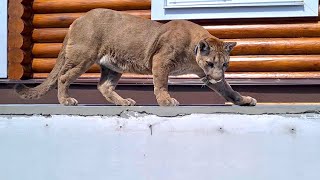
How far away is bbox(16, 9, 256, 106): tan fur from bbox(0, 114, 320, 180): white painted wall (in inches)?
36.7

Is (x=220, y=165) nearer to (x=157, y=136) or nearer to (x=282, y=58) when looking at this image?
(x=157, y=136)

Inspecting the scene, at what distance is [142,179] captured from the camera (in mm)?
3342

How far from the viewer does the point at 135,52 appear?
4.66m

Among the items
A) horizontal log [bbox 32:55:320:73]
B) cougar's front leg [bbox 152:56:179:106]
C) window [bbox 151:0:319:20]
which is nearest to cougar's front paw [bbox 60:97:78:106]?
cougar's front leg [bbox 152:56:179:106]

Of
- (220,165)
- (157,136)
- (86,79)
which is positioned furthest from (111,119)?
(86,79)

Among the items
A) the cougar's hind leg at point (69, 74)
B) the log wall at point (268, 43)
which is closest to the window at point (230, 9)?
the log wall at point (268, 43)

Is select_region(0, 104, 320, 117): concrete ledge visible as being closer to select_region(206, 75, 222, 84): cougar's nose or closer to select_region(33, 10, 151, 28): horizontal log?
select_region(206, 75, 222, 84): cougar's nose

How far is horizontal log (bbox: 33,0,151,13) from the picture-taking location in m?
6.82

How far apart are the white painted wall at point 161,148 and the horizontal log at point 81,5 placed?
345cm

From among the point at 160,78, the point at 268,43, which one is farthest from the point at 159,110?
the point at 268,43

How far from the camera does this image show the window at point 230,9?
20.8ft

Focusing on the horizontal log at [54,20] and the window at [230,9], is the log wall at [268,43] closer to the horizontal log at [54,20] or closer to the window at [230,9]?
the window at [230,9]

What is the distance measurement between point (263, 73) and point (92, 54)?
106 inches

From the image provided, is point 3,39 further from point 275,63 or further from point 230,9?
point 275,63
